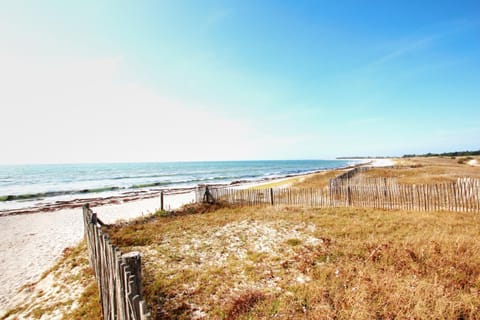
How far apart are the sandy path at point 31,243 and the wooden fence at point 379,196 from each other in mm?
7841

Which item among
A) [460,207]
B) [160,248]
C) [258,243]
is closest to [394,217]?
[460,207]

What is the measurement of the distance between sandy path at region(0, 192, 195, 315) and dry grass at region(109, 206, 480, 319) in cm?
268

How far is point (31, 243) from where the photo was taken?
1144 cm

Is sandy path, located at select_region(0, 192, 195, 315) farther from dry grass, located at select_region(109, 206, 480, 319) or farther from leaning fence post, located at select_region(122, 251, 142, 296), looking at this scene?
leaning fence post, located at select_region(122, 251, 142, 296)

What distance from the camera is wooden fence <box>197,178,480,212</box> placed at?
10320 mm

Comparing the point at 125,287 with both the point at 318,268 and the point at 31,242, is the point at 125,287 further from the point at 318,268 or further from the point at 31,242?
the point at 31,242

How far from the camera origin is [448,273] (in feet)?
15.9

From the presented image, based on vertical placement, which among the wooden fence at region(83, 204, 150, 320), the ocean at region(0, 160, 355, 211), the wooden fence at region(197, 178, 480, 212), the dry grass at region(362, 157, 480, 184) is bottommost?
the ocean at region(0, 160, 355, 211)

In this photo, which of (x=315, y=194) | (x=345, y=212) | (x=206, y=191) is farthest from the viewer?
(x=206, y=191)

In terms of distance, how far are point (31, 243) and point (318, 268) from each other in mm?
13455

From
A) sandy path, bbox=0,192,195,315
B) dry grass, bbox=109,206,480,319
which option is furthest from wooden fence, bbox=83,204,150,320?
sandy path, bbox=0,192,195,315

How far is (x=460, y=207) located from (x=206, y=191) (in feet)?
43.3

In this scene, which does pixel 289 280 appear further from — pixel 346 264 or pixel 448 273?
pixel 448 273

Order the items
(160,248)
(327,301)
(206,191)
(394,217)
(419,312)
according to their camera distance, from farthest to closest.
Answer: (206,191)
(394,217)
(160,248)
(327,301)
(419,312)
